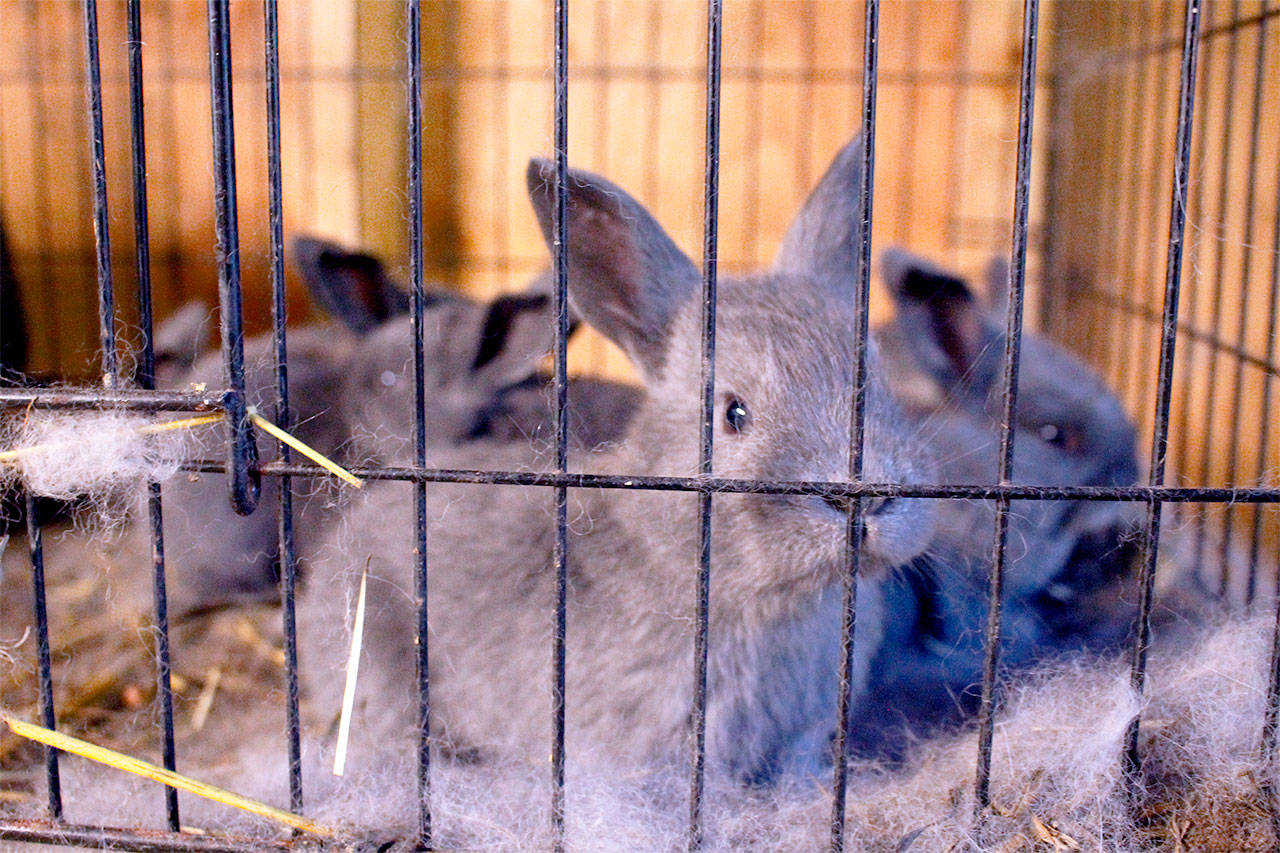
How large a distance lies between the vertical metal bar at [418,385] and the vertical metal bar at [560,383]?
17cm

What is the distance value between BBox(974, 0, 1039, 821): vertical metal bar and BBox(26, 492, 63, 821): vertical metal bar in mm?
1202

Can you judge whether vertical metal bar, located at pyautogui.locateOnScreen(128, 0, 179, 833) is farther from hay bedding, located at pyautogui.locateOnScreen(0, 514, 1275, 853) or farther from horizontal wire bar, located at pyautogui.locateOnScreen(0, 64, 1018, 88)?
horizontal wire bar, located at pyautogui.locateOnScreen(0, 64, 1018, 88)

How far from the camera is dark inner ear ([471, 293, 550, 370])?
2762 mm

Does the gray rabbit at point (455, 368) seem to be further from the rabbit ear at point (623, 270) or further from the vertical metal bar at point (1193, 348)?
the vertical metal bar at point (1193, 348)

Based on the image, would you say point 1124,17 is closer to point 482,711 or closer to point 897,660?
point 897,660

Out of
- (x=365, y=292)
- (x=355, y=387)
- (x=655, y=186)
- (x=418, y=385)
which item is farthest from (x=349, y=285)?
(x=418, y=385)

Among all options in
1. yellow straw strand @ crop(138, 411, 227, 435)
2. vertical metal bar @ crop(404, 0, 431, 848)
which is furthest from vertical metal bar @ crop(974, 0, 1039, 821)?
yellow straw strand @ crop(138, 411, 227, 435)

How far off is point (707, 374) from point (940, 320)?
1.88m

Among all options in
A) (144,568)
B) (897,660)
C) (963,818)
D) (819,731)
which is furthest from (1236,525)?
(144,568)

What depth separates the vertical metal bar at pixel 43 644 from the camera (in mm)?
1519

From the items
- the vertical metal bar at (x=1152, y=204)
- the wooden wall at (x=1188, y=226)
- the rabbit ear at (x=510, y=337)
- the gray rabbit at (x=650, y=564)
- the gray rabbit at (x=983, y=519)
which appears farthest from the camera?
the vertical metal bar at (x=1152, y=204)

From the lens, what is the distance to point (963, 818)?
1.55 metres

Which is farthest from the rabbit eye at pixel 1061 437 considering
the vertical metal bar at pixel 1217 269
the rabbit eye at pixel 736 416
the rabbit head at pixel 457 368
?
the rabbit eye at pixel 736 416

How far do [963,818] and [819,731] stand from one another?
454 millimetres
